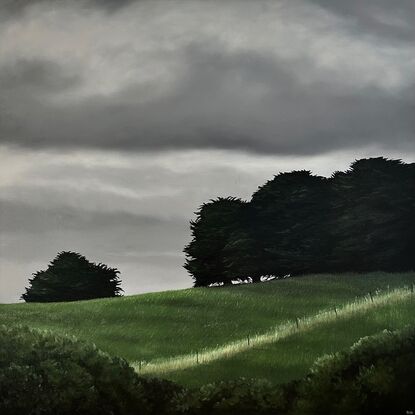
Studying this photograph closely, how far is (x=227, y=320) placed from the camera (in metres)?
22.3

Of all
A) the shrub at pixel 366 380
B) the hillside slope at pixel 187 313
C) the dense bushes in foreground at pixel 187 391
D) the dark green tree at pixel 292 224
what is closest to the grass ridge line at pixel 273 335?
the hillside slope at pixel 187 313

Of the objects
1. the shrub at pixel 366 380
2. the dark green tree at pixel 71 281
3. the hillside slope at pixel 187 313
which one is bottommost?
the shrub at pixel 366 380

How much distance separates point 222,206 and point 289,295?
50.8 ft

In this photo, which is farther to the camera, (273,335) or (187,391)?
(273,335)

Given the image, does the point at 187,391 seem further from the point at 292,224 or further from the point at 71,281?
the point at 292,224

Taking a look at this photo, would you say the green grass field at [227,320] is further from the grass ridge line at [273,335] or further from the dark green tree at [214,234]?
the dark green tree at [214,234]

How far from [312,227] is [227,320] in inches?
453

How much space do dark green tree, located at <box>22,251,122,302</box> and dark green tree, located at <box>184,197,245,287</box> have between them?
3.71 m

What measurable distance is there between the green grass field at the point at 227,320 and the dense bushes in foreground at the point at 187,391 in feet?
1.48

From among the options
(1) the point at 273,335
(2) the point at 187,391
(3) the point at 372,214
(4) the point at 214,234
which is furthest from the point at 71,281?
(2) the point at 187,391

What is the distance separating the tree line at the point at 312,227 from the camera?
96.2ft

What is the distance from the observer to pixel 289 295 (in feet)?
79.5

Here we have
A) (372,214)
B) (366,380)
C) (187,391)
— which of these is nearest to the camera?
(366,380)

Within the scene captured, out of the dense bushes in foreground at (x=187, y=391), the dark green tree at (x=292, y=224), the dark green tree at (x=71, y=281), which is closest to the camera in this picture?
the dense bushes in foreground at (x=187, y=391)
